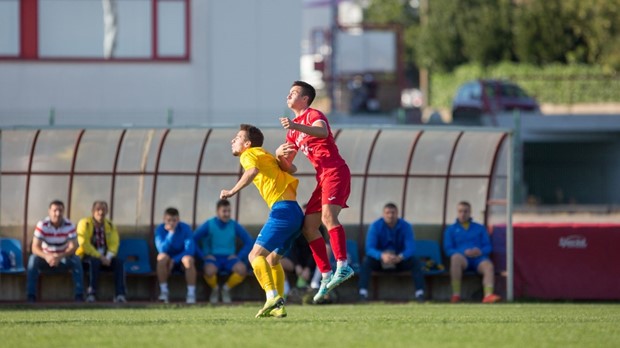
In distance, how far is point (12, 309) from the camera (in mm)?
17969

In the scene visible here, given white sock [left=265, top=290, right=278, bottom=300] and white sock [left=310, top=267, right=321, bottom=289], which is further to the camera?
white sock [left=310, top=267, right=321, bottom=289]

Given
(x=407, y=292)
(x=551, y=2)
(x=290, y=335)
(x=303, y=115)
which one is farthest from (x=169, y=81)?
(x=551, y=2)

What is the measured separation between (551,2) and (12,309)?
41.6m

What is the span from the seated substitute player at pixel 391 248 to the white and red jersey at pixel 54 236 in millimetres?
4128

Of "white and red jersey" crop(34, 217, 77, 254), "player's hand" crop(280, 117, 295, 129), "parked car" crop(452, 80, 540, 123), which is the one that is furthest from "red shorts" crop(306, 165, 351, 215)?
"parked car" crop(452, 80, 540, 123)

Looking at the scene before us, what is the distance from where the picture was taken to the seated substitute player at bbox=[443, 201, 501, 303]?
778 inches

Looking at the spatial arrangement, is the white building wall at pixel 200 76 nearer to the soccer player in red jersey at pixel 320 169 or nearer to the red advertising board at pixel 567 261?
the red advertising board at pixel 567 261

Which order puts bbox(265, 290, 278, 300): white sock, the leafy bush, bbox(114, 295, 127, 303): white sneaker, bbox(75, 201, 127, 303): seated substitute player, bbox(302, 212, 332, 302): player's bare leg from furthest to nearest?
the leafy bush
bbox(75, 201, 127, 303): seated substitute player
bbox(114, 295, 127, 303): white sneaker
bbox(302, 212, 332, 302): player's bare leg
bbox(265, 290, 278, 300): white sock

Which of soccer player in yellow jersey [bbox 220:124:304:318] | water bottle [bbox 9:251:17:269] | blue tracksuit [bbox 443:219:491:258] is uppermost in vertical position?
soccer player in yellow jersey [bbox 220:124:304:318]

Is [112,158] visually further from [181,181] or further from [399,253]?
[399,253]

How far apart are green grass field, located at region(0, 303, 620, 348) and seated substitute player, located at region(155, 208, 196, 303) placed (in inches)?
170

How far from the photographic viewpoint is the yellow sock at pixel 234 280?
19531mm

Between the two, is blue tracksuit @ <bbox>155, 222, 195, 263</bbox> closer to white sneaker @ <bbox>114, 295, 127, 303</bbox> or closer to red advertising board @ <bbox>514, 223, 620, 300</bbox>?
white sneaker @ <bbox>114, 295, 127, 303</bbox>

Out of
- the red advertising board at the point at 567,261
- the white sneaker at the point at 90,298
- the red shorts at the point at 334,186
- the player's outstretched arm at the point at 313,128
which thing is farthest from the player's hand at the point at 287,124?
the red advertising board at the point at 567,261
